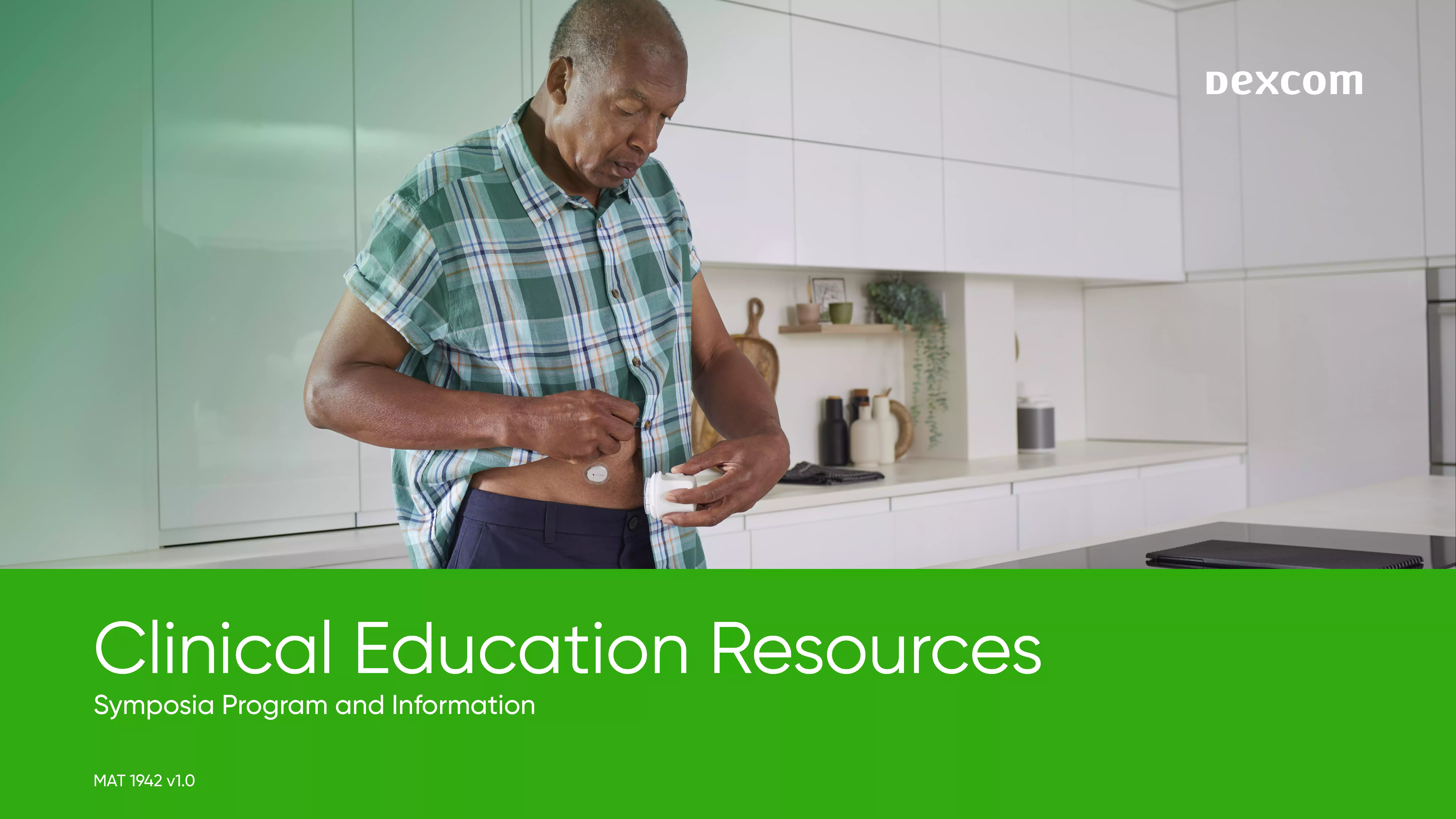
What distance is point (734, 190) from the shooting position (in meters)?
3.03

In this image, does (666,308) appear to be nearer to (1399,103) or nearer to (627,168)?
(627,168)

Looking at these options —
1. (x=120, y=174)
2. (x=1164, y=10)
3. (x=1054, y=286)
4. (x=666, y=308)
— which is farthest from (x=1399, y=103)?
(x=120, y=174)

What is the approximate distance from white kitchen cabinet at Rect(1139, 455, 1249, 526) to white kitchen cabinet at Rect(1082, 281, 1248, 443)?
143mm

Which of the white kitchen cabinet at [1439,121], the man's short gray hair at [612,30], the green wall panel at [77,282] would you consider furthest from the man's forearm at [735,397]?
the white kitchen cabinet at [1439,121]

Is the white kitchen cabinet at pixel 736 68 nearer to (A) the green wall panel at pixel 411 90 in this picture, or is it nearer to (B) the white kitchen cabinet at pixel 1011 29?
(A) the green wall panel at pixel 411 90

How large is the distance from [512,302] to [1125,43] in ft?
11.7

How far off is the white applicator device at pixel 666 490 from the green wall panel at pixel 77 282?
4.74 ft

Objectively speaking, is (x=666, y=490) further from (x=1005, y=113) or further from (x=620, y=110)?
(x=1005, y=113)

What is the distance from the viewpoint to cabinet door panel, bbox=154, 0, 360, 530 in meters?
2.19

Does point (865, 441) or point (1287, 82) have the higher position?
point (1287, 82)

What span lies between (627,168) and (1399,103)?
11.4 feet

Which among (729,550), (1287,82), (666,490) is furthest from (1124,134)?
(666,490)
